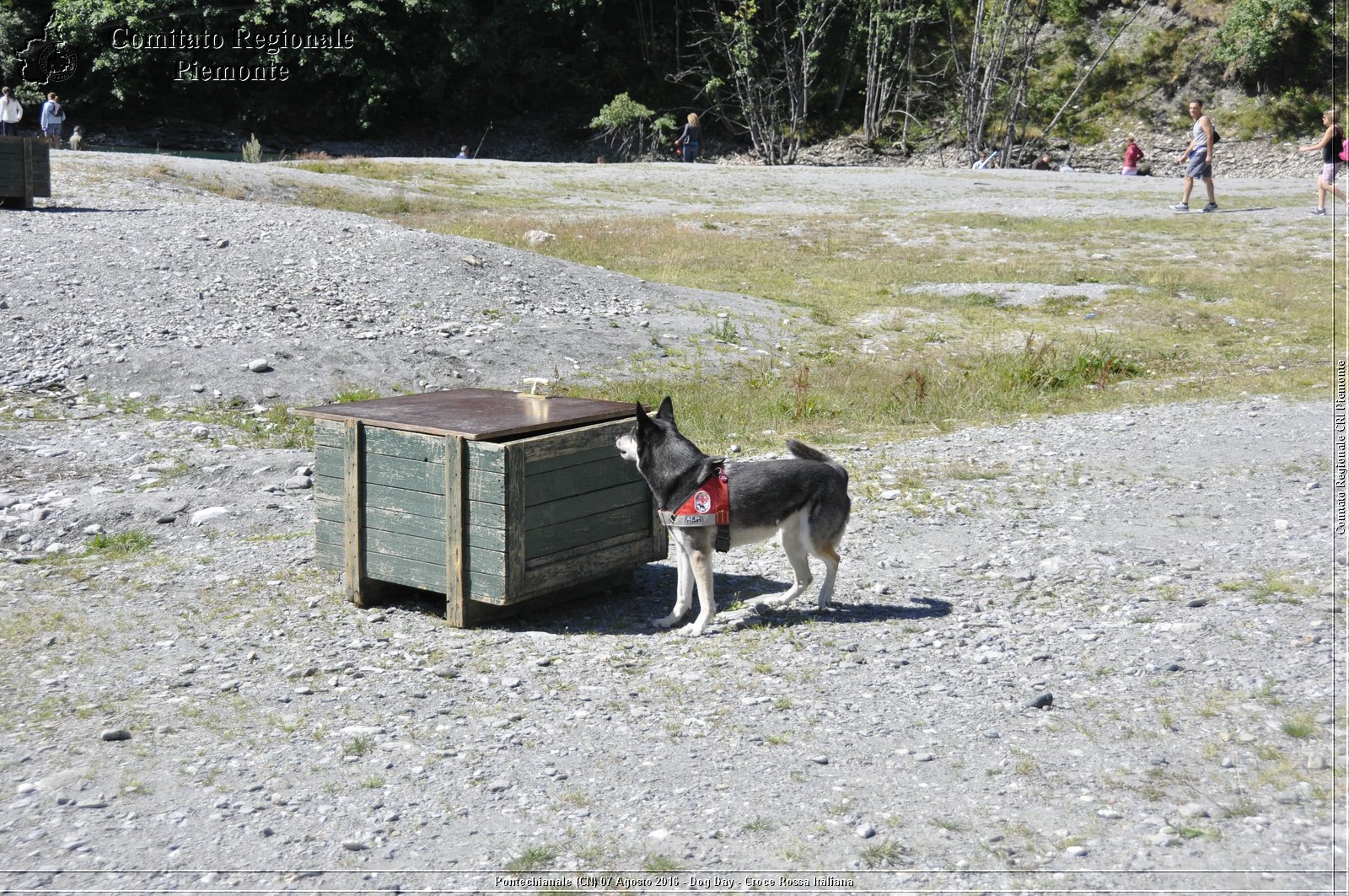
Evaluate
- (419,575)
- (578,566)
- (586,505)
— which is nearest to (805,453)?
(586,505)

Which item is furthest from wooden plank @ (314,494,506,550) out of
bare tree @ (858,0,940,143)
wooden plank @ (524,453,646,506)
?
bare tree @ (858,0,940,143)

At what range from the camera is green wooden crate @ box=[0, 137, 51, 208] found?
18.6m

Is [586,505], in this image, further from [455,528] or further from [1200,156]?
[1200,156]

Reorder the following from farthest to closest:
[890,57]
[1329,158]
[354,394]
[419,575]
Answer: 1. [890,57]
2. [1329,158]
3. [354,394]
4. [419,575]

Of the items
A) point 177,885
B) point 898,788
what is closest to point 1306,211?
point 898,788

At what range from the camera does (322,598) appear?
24.4 ft

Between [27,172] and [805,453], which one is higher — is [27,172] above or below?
above

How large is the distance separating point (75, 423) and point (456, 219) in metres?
13.6

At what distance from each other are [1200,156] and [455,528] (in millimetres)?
24109

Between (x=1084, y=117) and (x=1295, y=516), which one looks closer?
(x=1295, y=516)

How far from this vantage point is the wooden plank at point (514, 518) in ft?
21.5

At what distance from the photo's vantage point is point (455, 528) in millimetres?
6703

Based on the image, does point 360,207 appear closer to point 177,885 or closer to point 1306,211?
point 1306,211

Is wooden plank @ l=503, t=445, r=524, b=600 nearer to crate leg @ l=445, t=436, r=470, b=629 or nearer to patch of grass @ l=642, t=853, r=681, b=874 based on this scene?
crate leg @ l=445, t=436, r=470, b=629
